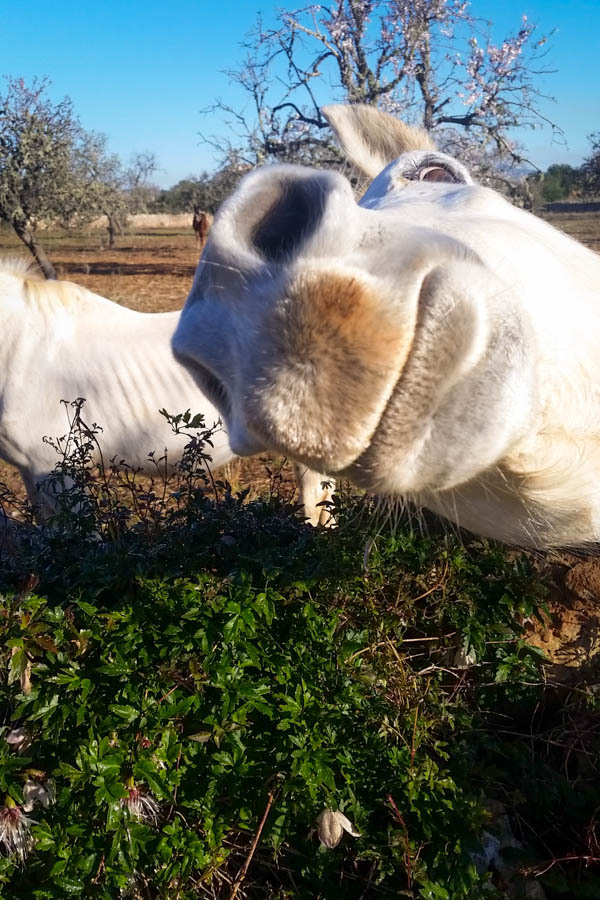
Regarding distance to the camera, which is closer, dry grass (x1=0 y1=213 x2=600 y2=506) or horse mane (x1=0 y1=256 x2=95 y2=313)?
horse mane (x1=0 y1=256 x2=95 y2=313)

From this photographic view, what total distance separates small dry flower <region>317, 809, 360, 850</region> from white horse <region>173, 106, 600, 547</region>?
98cm

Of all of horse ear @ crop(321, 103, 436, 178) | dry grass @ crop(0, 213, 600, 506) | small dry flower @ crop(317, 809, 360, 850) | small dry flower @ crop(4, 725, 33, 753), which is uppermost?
horse ear @ crop(321, 103, 436, 178)

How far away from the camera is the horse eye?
7.21 ft

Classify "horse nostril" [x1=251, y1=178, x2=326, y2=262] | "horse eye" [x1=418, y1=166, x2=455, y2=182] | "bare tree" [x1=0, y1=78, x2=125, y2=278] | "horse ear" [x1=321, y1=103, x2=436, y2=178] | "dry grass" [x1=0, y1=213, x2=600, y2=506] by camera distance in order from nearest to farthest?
1. "horse nostril" [x1=251, y1=178, x2=326, y2=262]
2. "horse eye" [x1=418, y1=166, x2=455, y2=182]
3. "horse ear" [x1=321, y1=103, x2=436, y2=178]
4. "dry grass" [x1=0, y1=213, x2=600, y2=506]
5. "bare tree" [x1=0, y1=78, x2=125, y2=278]

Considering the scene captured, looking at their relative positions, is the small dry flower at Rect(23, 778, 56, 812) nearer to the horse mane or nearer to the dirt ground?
the dirt ground

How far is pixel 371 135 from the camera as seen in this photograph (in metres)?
2.67

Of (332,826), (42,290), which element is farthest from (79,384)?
(332,826)

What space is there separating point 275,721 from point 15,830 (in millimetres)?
677

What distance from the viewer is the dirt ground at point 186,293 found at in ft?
7.38

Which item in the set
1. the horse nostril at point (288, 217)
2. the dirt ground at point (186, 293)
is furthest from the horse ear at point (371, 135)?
the horse nostril at point (288, 217)

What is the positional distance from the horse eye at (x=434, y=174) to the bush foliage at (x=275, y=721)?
1.15m

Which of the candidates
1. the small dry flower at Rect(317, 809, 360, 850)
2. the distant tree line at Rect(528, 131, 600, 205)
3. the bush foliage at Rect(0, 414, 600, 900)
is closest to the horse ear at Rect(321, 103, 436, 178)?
the bush foliage at Rect(0, 414, 600, 900)

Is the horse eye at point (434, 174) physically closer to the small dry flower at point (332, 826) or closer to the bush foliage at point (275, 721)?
the bush foliage at point (275, 721)

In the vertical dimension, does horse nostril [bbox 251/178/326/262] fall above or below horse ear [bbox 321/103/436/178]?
below
